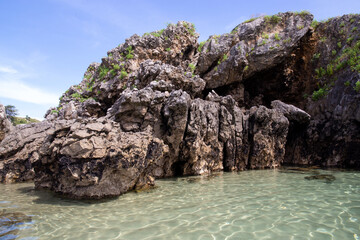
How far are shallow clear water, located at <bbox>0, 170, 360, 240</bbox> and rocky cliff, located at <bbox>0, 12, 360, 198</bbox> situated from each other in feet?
4.85

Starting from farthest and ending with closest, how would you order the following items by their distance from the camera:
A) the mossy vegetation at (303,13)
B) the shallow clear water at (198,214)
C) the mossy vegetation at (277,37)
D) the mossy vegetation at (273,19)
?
the mossy vegetation at (273,19) < the mossy vegetation at (303,13) < the mossy vegetation at (277,37) < the shallow clear water at (198,214)

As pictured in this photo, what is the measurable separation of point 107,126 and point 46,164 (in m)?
3.29

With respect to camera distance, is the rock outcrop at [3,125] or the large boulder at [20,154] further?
the rock outcrop at [3,125]

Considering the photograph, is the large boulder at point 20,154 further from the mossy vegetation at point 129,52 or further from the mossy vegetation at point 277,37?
the mossy vegetation at point 277,37

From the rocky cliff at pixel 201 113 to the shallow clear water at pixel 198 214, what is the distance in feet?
4.85

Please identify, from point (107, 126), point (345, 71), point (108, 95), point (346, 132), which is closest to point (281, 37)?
point (345, 71)

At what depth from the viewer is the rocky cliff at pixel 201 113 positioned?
954 centimetres

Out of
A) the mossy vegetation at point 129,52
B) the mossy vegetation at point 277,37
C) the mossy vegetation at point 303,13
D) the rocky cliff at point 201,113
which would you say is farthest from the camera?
the mossy vegetation at point 129,52

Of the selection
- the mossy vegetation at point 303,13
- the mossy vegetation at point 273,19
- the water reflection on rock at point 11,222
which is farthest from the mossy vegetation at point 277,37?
the water reflection on rock at point 11,222

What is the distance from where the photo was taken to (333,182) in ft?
33.8

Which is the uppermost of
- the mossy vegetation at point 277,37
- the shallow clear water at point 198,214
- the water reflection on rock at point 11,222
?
the mossy vegetation at point 277,37

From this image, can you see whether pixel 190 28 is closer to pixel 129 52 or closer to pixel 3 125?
pixel 129 52

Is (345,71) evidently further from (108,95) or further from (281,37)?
(108,95)

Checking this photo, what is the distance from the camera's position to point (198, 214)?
6.48 m
